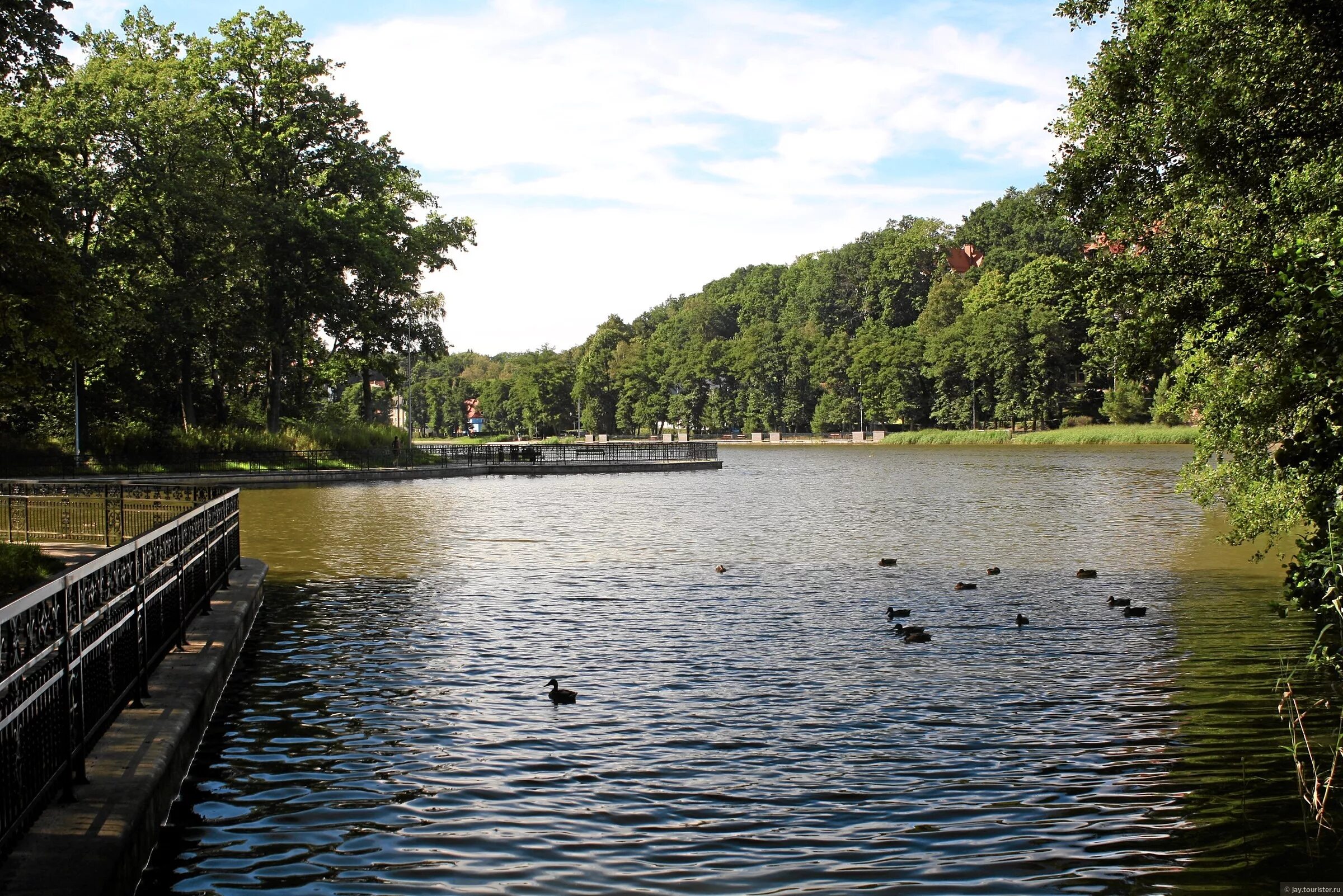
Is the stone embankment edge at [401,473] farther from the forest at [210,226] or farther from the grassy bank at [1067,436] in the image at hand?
the grassy bank at [1067,436]

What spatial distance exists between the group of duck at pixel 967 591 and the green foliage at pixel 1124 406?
8696cm

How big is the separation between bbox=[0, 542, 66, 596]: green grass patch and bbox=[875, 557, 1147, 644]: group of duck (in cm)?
1189

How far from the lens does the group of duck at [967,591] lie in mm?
14484

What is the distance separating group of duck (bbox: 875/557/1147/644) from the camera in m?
14.5

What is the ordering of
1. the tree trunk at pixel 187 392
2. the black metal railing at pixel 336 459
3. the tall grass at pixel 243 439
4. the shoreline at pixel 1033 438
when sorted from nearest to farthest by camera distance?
the black metal railing at pixel 336 459, the tall grass at pixel 243 439, the tree trunk at pixel 187 392, the shoreline at pixel 1033 438

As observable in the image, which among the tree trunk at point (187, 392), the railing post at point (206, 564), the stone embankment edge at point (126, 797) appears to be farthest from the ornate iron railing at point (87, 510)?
the tree trunk at point (187, 392)

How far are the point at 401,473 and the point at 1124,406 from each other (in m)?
73.2

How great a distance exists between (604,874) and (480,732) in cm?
360

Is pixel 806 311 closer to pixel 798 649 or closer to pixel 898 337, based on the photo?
pixel 898 337

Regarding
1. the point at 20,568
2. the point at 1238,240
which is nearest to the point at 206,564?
the point at 20,568

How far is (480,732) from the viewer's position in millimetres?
10383

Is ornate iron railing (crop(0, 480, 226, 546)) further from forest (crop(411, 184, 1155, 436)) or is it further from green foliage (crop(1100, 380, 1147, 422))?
green foliage (crop(1100, 380, 1147, 422))

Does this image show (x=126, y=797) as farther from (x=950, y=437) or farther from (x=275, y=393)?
(x=950, y=437)

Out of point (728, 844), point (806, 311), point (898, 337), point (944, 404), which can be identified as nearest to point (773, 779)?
point (728, 844)
